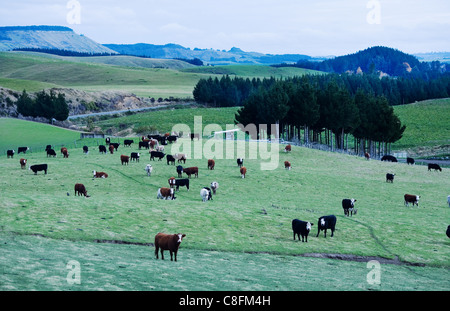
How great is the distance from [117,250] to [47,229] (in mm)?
5015

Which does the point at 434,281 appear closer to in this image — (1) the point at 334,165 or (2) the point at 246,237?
(2) the point at 246,237

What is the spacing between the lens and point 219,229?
95.8 feet

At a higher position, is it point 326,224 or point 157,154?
point 157,154

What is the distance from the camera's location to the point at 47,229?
86.1 ft

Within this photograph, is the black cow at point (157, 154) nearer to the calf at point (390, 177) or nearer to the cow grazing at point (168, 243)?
the calf at point (390, 177)

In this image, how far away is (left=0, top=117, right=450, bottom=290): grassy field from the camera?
19.3 metres

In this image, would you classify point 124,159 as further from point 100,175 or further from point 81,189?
point 81,189

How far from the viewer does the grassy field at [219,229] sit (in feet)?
63.3

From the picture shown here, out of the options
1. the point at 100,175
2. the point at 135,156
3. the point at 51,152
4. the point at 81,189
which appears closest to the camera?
the point at 81,189

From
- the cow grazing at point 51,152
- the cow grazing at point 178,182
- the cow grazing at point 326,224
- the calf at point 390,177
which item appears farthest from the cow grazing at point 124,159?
the cow grazing at point 326,224

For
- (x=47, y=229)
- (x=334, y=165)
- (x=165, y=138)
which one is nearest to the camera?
(x=47, y=229)

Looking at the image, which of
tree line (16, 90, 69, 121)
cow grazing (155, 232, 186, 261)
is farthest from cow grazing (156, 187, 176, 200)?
tree line (16, 90, 69, 121)

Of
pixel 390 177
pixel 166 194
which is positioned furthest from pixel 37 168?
pixel 390 177
